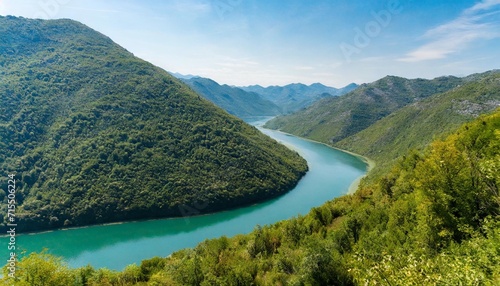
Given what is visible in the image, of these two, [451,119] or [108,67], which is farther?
[108,67]

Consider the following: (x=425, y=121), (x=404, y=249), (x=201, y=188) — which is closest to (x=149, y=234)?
(x=201, y=188)

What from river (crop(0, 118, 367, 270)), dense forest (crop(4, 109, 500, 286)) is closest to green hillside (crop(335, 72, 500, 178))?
river (crop(0, 118, 367, 270))

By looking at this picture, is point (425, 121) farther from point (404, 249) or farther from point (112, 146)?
point (404, 249)

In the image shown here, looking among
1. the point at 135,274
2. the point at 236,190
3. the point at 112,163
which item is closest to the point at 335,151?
the point at 236,190

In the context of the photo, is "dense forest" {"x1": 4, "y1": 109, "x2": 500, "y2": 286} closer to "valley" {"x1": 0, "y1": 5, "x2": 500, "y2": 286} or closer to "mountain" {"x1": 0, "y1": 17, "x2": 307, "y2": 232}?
"valley" {"x1": 0, "y1": 5, "x2": 500, "y2": 286}

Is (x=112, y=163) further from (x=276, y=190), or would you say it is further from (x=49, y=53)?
→ (x=49, y=53)
